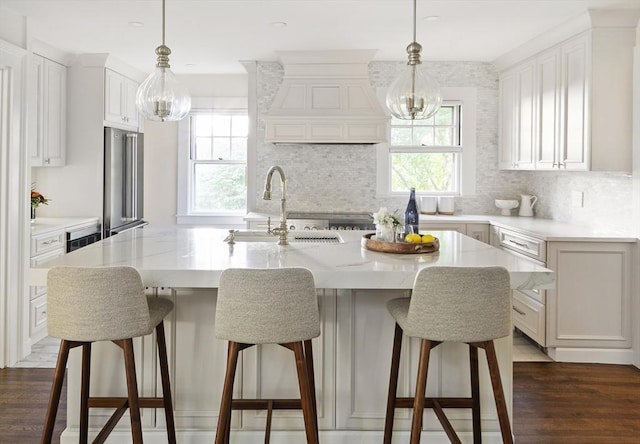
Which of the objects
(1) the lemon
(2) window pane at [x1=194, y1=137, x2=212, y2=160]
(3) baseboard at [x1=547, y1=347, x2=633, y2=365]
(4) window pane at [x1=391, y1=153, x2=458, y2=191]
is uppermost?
(2) window pane at [x1=194, y1=137, x2=212, y2=160]

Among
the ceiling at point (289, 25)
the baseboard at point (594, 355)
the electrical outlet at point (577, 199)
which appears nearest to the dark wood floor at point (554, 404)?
the baseboard at point (594, 355)

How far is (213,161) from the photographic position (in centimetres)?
623

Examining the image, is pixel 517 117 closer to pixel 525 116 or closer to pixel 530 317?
pixel 525 116

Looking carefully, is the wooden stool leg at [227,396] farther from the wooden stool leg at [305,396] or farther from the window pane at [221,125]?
the window pane at [221,125]

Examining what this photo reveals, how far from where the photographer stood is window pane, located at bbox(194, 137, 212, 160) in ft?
20.5

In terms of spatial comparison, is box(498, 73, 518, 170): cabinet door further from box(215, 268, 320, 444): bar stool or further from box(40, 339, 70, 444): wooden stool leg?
box(40, 339, 70, 444): wooden stool leg

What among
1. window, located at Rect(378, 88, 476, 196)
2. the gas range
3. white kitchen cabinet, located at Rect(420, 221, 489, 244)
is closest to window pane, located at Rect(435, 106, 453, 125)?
window, located at Rect(378, 88, 476, 196)

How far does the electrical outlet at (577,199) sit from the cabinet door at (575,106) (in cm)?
44

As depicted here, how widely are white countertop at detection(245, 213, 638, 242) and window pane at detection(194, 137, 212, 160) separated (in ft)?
4.59

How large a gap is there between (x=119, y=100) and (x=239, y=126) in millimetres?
1360

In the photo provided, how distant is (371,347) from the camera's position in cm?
248

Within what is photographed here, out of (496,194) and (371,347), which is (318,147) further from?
(371,347)

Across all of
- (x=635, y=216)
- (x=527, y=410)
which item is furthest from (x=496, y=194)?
(x=527, y=410)

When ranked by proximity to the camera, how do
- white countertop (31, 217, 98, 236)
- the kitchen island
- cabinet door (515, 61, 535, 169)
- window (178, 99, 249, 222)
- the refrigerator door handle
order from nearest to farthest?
the kitchen island < white countertop (31, 217, 98, 236) < cabinet door (515, 61, 535, 169) < the refrigerator door handle < window (178, 99, 249, 222)
